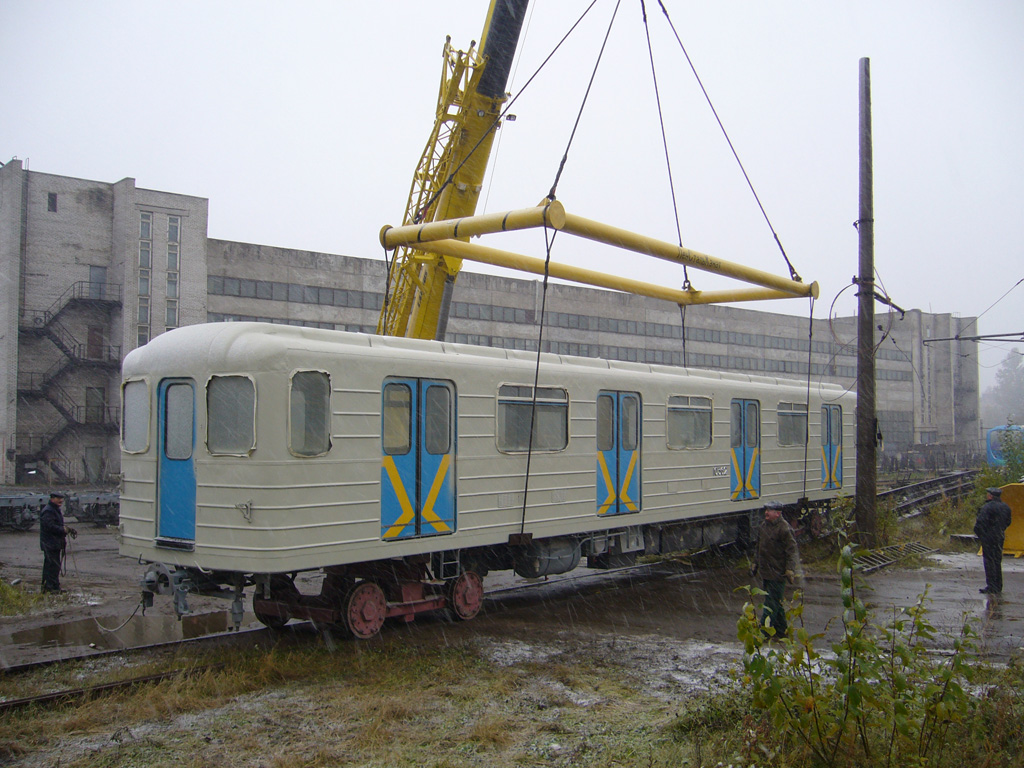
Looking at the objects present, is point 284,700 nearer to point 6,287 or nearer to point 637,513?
point 637,513

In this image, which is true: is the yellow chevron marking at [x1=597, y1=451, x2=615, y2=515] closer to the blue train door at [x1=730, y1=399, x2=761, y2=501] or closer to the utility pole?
the blue train door at [x1=730, y1=399, x2=761, y2=501]

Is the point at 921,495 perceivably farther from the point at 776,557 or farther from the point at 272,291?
the point at 272,291

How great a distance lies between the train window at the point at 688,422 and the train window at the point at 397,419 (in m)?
5.07

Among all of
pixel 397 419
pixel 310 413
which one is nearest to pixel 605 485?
pixel 397 419

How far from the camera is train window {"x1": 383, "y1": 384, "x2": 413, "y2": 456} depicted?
9067 mm

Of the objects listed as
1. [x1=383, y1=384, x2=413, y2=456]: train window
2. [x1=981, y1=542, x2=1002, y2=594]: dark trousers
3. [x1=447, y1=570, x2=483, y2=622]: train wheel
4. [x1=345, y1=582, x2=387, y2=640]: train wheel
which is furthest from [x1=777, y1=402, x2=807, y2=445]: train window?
[x1=345, y1=582, x2=387, y2=640]: train wheel

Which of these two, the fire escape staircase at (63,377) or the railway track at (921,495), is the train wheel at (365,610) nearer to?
the railway track at (921,495)

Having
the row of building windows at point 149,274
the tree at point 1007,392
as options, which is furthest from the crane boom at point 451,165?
the tree at point 1007,392

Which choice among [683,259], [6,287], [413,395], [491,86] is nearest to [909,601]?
[683,259]

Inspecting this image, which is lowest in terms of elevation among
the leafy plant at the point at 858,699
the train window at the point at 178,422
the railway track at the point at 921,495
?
the railway track at the point at 921,495

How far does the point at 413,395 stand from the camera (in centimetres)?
934

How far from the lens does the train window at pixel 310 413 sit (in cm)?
824

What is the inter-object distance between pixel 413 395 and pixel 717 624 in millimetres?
4664

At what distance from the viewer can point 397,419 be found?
919cm
